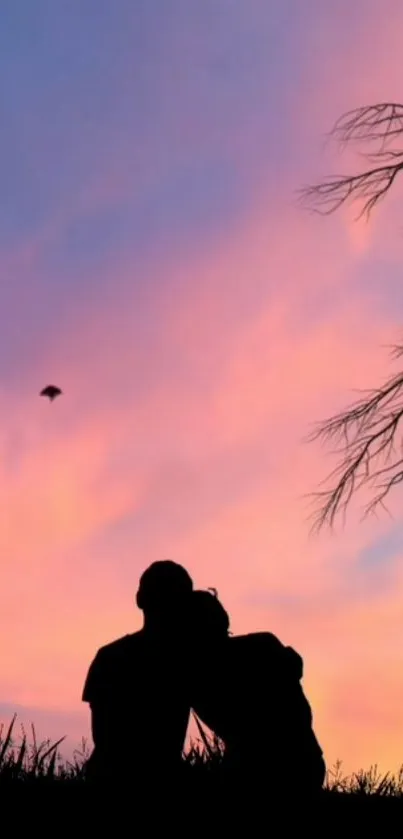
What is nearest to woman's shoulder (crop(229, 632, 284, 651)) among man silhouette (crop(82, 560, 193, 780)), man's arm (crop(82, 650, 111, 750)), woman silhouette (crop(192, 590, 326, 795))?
woman silhouette (crop(192, 590, 326, 795))

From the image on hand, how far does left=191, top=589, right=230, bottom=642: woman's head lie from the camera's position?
20.1 feet

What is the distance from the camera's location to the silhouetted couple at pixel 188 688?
→ 6.07 metres

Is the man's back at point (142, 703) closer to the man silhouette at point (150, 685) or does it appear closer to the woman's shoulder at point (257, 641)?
the man silhouette at point (150, 685)

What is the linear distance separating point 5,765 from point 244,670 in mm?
1368

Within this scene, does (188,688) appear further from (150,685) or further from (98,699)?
(98,699)

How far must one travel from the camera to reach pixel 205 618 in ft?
20.1

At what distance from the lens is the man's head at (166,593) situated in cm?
607

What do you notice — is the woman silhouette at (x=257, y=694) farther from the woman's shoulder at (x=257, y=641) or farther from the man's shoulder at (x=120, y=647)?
the man's shoulder at (x=120, y=647)

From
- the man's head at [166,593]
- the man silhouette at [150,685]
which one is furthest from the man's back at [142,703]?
the man's head at [166,593]

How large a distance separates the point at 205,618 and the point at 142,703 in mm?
570

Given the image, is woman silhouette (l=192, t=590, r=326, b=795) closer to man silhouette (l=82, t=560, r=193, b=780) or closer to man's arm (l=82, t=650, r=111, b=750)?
man silhouette (l=82, t=560, r=193, b=780)

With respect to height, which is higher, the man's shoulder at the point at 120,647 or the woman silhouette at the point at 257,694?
the man's shoulder at the point at 120,647

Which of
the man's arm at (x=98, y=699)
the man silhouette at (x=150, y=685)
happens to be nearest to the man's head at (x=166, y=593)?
the man silhouette at (x=150, y=685)

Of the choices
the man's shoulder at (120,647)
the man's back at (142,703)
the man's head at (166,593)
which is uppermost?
the man's head at (166,593)
